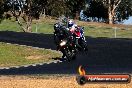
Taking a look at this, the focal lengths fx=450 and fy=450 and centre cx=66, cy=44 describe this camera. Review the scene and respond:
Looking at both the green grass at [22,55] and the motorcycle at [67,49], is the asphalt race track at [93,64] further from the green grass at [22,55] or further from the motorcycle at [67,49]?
the green grass at [22,55]

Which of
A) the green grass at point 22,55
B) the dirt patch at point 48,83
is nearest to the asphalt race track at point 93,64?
the green grass at point 22,55

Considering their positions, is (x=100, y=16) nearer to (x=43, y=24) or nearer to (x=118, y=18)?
(x=118, y=18)

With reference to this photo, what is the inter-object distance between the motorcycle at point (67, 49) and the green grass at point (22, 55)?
199 centimetres

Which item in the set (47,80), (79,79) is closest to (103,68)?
(47,80)

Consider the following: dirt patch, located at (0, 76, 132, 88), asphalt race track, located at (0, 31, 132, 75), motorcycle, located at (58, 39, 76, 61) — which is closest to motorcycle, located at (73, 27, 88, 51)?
asphalt race track, located at (0, 31, 132, 75)

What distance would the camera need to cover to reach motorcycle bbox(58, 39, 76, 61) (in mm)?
21516

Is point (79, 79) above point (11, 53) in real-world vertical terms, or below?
above

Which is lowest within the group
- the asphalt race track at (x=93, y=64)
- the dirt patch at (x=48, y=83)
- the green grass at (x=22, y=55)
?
the green grass at (x=22, y=55)

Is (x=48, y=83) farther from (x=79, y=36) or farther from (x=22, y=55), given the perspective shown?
(x=22, y=55)

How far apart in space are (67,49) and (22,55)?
6.17 meters

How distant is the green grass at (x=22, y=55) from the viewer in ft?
80.8

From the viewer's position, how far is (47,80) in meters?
14.8

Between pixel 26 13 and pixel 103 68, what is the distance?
4425 centimetres

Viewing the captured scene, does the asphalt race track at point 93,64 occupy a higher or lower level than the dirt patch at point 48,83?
lower
